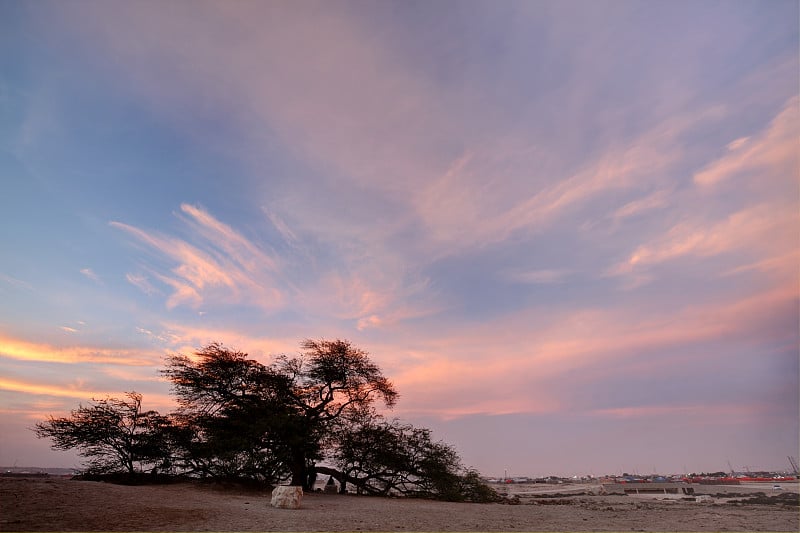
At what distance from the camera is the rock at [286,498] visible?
50.0 ft

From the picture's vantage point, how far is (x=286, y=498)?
15.3 m

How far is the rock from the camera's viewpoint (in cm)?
1523

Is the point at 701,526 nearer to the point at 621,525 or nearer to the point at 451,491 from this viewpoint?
the point at 621,525

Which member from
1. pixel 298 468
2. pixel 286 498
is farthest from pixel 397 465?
pixel 286 498

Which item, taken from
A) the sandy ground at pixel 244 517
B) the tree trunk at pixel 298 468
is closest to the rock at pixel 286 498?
the sandy ground at pixel 244 517

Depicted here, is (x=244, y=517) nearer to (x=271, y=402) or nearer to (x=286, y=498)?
(x=286, y=498)

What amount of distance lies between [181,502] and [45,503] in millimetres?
4415

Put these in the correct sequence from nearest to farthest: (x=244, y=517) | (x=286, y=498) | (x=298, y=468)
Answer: (x=244, y=517) < (x=286, y=498) < (x=298, y=468)

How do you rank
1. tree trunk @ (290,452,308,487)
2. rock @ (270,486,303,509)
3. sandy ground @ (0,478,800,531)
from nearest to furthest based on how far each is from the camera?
sandy ground @ (0,478,800,531) → rock @ (270,486,303,509) → tree trunk @ (290,452,308,487)

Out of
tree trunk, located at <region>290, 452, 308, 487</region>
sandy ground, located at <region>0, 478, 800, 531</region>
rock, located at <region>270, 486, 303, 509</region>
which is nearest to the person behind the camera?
sandy ground, located at <region>0, 478, 800, 531</region>

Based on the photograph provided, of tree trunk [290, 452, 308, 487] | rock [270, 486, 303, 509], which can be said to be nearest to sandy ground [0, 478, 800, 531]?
rock [270, 486, 303, 509]

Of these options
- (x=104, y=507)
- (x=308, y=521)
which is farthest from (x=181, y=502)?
(x=308, y=521)

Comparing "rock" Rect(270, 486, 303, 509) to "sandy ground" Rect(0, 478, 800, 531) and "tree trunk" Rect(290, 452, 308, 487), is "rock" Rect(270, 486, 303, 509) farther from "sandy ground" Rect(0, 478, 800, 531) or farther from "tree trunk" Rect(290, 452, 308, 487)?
"tree trunk" Rect(290, 452, 308, 487)

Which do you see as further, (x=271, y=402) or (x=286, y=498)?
(x=271, y=402)
